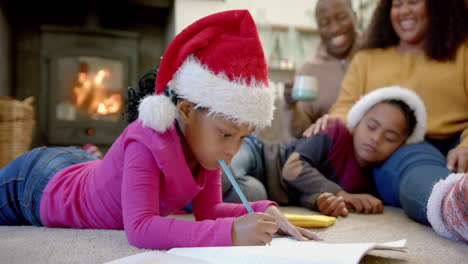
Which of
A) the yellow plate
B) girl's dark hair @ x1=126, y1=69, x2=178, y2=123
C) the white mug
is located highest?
the white mug

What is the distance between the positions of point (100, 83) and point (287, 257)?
211 cm

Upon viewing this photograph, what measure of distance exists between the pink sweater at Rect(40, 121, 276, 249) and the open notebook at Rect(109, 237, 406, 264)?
4 cm

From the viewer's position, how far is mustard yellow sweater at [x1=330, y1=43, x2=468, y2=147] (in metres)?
1.21

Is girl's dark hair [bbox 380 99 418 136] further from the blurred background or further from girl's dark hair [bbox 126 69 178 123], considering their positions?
the blurred background

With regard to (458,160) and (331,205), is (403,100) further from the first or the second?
(331,205)

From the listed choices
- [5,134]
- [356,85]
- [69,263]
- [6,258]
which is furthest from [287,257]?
[5,134]

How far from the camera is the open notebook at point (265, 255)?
1.55ft

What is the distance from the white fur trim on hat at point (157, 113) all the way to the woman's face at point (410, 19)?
0.96 meters

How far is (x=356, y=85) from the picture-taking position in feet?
4.66

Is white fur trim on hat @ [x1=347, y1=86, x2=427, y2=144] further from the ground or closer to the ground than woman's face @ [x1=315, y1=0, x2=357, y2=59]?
closer to the ground

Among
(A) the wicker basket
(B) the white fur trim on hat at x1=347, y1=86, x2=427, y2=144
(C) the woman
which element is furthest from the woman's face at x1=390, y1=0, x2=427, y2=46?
(A) the wicker basket

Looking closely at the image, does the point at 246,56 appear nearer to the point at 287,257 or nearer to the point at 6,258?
the point at 287,257

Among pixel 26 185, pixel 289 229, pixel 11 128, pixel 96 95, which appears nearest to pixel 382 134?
pixel 289 229

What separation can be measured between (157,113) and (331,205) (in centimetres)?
56
